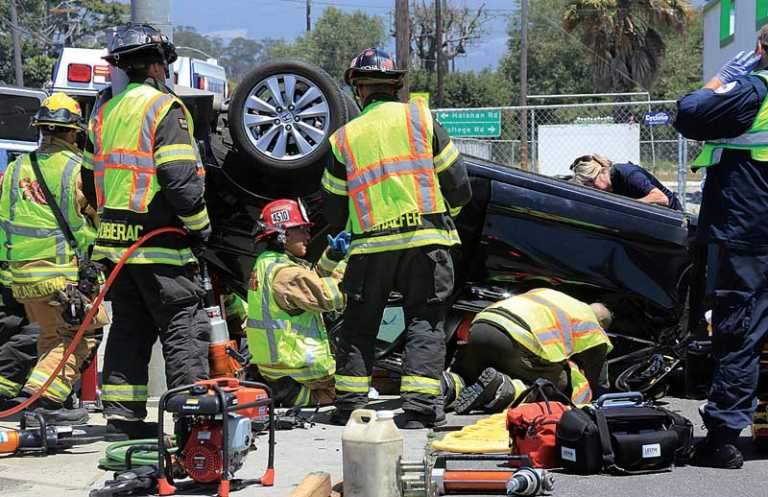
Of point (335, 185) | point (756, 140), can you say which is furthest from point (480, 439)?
point (756, 140)

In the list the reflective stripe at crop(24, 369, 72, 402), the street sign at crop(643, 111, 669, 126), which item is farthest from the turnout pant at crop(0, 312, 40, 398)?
the street sign at crop(643, 111, 669, 126)

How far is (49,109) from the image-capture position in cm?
687

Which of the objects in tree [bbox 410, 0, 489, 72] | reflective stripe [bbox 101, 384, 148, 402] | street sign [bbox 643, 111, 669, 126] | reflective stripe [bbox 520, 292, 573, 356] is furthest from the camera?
tree [bbox 410, 0, 489, 72]

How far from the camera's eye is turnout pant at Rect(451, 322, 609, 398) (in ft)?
21.5

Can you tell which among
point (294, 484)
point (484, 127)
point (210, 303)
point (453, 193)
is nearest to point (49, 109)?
point (210, 303)

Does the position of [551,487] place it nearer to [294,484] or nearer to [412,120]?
[294,484]

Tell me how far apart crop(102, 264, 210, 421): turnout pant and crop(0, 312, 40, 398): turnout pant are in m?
1.42

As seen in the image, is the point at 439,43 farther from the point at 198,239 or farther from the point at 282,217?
the point at 198,239

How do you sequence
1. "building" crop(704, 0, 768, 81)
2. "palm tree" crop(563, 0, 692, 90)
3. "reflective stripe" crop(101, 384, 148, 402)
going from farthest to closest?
"palm tree" crop(563, 0, 692, 90) < "building" crop(704, 0, 768, 81) < "reflective stripe" crop(101, 384, 148, 402)

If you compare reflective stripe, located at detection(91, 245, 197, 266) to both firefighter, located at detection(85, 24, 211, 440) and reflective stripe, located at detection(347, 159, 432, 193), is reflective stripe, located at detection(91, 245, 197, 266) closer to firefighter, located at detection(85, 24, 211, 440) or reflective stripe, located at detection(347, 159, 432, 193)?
firefighter, located at detection(85, 24, 211, 440)

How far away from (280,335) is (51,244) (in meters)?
1.54

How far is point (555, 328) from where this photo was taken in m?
6.56

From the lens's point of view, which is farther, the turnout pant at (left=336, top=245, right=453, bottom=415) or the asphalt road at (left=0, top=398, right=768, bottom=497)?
the turnout pant at (left=336, top=245, right=453, bottom=415)

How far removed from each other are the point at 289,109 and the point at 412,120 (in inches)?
64.5
